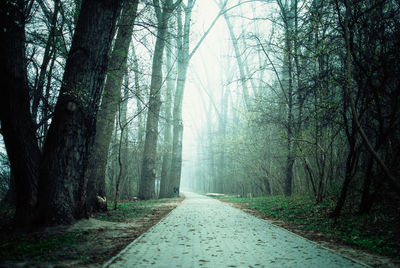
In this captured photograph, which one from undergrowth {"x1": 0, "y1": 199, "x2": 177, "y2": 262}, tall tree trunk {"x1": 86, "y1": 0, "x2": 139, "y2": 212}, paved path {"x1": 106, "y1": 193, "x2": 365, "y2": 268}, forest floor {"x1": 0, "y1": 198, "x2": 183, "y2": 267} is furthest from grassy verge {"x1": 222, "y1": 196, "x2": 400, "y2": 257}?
tall tree trunk {"x1": 86, "y1": 0, "x2": 139, "y2": 212}

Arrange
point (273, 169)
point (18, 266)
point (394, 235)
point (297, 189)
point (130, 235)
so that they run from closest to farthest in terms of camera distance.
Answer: point (18, 266) < point (394, 235) < point (130, 235) < point (297, 189) < point (273, 169)

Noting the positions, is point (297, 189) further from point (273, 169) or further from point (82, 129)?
point (82, 129)

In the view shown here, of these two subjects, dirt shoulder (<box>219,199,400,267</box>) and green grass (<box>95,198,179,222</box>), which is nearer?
dirt shoulder (<box>219,199,400,267</box>)

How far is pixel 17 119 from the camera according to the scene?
474 centimetres

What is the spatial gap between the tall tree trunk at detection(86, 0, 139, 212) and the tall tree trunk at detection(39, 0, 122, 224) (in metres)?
2.31

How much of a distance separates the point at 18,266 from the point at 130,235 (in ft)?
7.58

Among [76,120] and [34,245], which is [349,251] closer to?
[34,245]

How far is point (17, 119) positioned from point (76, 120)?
0.99m

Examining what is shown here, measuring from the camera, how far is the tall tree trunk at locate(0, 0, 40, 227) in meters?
4.63

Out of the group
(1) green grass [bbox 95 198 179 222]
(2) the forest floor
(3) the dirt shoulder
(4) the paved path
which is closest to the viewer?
(2) the forest floor

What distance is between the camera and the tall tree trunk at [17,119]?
463 centimetres

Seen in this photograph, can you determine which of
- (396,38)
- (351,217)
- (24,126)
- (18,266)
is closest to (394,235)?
(351,217)

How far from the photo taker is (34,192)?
4777 mm

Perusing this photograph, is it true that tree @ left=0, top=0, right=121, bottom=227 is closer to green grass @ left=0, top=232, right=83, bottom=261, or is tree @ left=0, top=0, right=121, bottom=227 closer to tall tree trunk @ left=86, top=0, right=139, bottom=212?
green grass @ left=0, top=232, right=83, bottom=261
